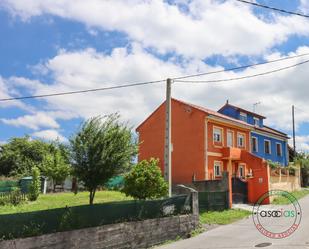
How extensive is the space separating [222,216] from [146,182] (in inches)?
170

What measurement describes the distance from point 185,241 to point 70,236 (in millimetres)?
5110

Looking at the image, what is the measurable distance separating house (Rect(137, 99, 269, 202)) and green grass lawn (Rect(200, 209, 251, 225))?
8.83 metres

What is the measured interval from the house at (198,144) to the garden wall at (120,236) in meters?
14.8

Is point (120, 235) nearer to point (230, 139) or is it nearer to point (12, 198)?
point (12, 198)

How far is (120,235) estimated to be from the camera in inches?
519

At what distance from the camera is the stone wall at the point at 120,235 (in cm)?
1073

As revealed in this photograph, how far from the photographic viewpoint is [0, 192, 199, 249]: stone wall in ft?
35.2

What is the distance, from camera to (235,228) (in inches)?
665

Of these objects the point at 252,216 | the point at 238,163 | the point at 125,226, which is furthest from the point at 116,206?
the point at 238,163

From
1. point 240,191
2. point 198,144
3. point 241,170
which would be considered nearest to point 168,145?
point 240,191

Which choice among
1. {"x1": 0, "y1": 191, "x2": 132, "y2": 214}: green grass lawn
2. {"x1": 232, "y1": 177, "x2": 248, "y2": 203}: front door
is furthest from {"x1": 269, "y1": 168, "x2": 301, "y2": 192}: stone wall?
{"x1": 0, "y1": 191, "x2": 132, "y2": 214}: green grass lawn

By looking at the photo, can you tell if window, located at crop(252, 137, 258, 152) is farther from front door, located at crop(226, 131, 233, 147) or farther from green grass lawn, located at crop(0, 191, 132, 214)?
green grass lawn, located at crop(0, 191, 132, 214)

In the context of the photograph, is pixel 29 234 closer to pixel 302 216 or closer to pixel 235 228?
pixel 235 228

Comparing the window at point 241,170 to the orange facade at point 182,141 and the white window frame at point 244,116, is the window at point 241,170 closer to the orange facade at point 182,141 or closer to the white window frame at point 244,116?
the orange facade at point 182,141
